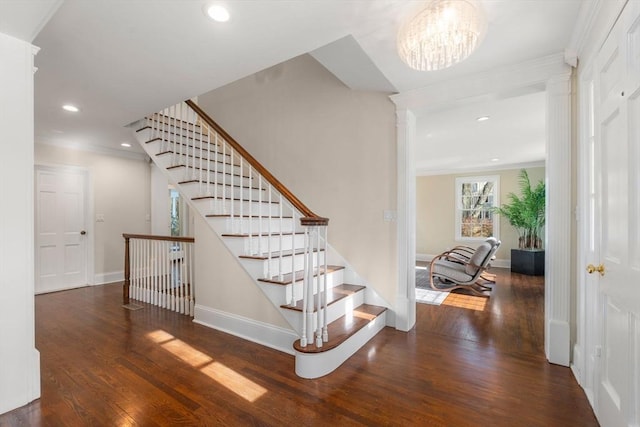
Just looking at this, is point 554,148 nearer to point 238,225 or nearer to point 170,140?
point 238,225

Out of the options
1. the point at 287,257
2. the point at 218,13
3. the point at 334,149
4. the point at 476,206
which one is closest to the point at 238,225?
the point at 287,257

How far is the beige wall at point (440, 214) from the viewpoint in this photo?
22.6ft

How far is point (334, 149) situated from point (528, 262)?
16.2ft

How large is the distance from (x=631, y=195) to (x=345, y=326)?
201 centimetres

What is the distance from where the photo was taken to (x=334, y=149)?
3361 mm

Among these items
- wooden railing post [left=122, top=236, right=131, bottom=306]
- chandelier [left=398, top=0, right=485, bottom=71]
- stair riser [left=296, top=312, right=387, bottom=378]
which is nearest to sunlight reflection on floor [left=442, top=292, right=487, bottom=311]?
stair riser [left=296, top=312, right=387, bottom=378]

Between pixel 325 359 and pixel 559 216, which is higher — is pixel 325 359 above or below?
below

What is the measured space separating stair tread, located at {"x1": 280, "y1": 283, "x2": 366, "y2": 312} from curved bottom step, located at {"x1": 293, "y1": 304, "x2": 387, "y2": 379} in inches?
7.3

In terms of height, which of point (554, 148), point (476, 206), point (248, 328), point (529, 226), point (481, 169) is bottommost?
point (248, 328)

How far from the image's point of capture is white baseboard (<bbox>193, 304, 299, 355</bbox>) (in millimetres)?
2572

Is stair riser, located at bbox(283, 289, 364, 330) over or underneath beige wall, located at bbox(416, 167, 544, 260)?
underneath

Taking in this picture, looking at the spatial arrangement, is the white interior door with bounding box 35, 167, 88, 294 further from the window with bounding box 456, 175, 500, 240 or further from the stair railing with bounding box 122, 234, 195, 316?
the window with bounding box 456, 175, 500, 240

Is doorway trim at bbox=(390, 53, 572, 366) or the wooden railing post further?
the wooden railing post

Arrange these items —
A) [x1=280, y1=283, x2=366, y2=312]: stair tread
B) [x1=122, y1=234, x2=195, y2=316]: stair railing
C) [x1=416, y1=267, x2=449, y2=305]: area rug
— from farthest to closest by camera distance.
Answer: [x1=416, y1=267, x2=449, y2=305]: area rug
[x1=122, y1=234, x2=195, y2=316]: stair railing
[x1=280, y1=283, x2=366, y2=312]: stair tread
